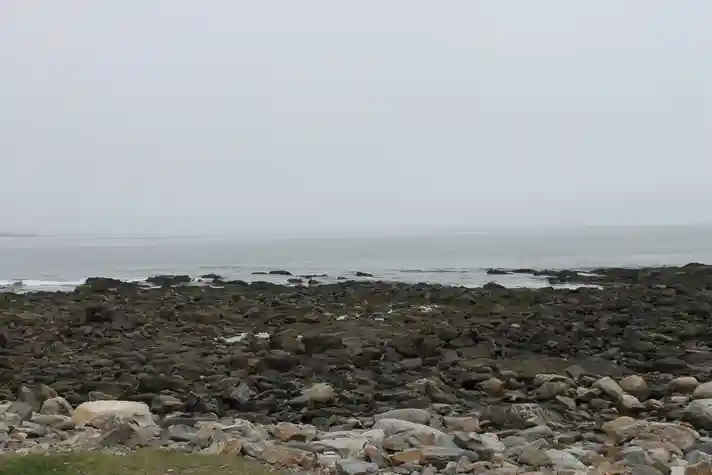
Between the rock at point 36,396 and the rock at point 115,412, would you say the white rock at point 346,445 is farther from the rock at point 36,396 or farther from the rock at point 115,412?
the rock at point 36,396

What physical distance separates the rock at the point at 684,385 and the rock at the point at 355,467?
6692 millimetres

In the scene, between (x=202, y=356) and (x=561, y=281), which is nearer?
(x=202, y=356)

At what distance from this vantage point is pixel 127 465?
6.50 m

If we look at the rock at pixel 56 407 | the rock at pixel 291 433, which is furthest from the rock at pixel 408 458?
the rock at pixel 56 407

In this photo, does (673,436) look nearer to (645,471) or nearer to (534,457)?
(645,471)

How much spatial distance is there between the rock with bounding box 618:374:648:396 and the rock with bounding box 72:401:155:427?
7.37 meters

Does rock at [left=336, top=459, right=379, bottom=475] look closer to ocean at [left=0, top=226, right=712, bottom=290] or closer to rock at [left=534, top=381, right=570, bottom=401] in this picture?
rock at [left=534, top=381, right=570, bottom=401]

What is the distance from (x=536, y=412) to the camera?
391 inches

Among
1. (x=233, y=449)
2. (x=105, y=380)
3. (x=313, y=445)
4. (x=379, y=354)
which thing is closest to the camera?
(x=233, y=449)

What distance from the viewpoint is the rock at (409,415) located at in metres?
9.49

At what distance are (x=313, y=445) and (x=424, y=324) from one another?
12352 millimetres

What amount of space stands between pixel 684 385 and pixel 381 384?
4925mm

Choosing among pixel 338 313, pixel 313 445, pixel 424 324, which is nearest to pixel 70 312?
pixel 338 313

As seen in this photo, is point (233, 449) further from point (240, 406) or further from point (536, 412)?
point (536, 412)
